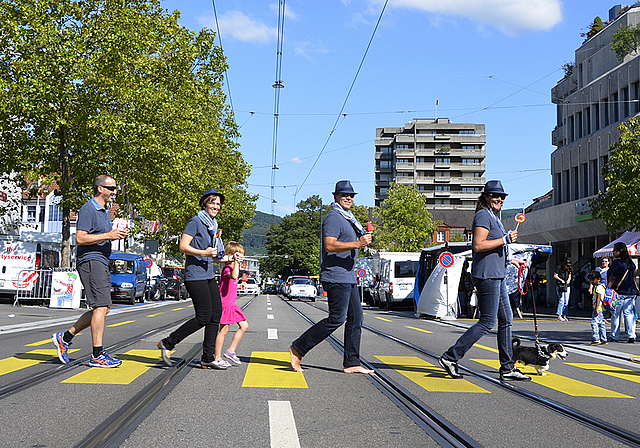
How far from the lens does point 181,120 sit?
32.9 meters

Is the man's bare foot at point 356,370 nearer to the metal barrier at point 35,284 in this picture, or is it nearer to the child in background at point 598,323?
the child in background at point 598,323

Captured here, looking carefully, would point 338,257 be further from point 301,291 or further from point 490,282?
point 301,291

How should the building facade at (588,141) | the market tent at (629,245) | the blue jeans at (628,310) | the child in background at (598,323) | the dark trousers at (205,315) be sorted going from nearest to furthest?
the dark trousers at (205,315), the child in background at (598,323), the blue jeans at (628,310), the market tent at (629,245), the building facade at (588,141)

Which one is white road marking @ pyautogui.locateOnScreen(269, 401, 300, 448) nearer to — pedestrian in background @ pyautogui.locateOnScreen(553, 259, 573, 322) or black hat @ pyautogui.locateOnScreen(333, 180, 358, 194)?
black hat @ pyautogui.locateOnScreen(333, 180, 358, 194)

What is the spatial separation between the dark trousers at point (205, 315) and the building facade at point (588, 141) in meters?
30.5

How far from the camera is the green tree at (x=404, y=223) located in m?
60.4

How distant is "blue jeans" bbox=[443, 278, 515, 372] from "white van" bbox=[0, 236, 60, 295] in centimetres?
2084

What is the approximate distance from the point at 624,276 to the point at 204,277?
8.69 metres

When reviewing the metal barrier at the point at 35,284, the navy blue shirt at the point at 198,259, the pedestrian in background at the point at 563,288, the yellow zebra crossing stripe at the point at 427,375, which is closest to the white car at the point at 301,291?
the metal barrier at the point at 35,284

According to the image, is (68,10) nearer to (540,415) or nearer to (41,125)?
(41,125)

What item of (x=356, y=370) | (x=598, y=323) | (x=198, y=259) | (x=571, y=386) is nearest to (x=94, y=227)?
(x=198, y=259)

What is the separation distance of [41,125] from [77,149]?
1.68 meters

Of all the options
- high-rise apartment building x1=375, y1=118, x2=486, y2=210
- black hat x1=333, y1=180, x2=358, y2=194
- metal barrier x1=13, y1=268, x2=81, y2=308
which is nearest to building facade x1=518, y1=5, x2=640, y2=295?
metal barrier x1=13, y1=268, x2=81, y2=308

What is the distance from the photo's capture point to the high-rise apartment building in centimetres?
11919
